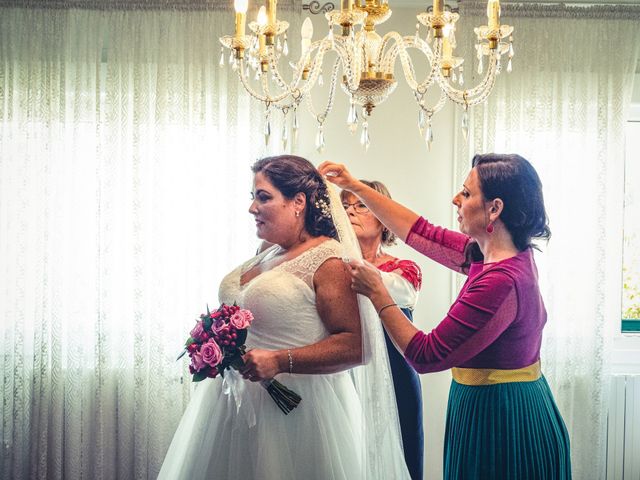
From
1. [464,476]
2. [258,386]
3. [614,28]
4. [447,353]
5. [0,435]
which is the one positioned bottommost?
[0,435]

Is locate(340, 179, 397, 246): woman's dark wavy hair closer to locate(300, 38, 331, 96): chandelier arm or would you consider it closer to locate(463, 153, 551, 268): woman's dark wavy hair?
locate(300, 38, 331, 96): chandelier arm

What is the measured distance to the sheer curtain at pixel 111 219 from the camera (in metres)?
3.88

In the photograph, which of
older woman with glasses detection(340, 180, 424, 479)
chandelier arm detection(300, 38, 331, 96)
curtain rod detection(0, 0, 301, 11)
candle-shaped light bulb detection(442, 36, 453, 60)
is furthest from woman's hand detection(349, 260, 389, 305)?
curtain rod detection(0, 0, 301, 11)

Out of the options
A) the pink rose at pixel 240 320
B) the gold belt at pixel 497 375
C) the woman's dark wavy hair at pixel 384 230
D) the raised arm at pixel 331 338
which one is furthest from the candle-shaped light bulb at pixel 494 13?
the woman's dark wavy hair at pixel 384 230

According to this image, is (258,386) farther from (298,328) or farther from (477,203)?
(477,203)

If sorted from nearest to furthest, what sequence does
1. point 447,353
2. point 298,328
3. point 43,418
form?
point 447,353
point 298,328
point 43,418

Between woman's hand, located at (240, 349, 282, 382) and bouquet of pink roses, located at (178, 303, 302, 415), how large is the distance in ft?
0.07

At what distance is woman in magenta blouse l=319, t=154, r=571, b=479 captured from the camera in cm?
195

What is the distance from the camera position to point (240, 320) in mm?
2066

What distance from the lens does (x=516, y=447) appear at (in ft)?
6.53

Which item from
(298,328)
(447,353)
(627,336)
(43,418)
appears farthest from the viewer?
(627,336)

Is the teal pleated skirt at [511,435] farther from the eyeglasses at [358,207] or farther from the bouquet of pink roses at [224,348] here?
the eyeglasses at [358,207]

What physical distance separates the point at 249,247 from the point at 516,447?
7.25ft

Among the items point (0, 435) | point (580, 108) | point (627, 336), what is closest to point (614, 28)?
point (580, 108)
